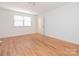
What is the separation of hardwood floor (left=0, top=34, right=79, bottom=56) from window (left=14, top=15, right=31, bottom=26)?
0.21 metres

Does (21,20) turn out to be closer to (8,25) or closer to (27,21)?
(27,21)

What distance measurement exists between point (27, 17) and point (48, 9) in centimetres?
39

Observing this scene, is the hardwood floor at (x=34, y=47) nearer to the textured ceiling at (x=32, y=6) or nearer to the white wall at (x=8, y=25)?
the white wall at (x=8, y=25)

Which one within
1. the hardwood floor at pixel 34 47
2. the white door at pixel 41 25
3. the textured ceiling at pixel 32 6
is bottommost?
the hardwood floor at pixel 34 47

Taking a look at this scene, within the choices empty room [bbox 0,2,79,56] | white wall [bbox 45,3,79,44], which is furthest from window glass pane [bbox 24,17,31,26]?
white wall [bbox 45,3,79,44]

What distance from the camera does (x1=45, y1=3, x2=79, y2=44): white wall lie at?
69.9 inches

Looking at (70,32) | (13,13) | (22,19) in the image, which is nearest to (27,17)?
(22,19)

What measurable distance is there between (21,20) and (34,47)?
→ 1.69 ft

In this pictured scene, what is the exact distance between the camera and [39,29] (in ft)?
6.14

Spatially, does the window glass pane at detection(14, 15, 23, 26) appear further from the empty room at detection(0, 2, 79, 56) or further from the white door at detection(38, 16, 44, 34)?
the white door at detection(38, 16, 44, 34)

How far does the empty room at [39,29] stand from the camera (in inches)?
67.4

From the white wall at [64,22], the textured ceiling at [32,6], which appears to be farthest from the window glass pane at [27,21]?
the white wall at [64,22]

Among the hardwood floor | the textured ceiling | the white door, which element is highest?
the textured ceiling

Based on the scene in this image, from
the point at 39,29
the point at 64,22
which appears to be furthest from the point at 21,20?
the point at 64,22
